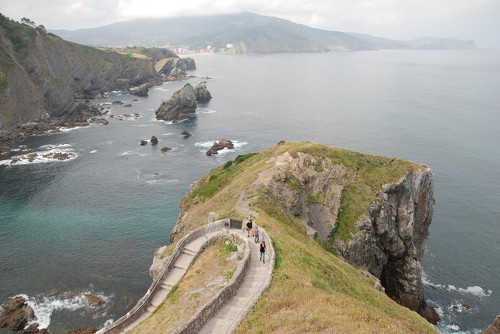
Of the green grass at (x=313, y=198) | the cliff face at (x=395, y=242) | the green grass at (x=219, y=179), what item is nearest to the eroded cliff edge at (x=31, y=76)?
the green grass at (x=219, y=179)

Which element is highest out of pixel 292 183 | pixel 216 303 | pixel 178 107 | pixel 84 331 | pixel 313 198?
pixel 216 303

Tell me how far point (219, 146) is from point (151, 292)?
8825 cm

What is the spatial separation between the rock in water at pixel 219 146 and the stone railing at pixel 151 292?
74.3 meters

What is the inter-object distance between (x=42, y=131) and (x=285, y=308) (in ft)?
436

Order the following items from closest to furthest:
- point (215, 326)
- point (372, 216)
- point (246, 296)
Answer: point (215, 326), point (246, 296), point (372, 216)

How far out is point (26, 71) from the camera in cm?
14738

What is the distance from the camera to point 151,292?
3133 centimetres

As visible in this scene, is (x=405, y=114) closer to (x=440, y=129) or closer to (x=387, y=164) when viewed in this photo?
(x=440, y=129)

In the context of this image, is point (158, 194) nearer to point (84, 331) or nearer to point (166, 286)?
point (84, 331)

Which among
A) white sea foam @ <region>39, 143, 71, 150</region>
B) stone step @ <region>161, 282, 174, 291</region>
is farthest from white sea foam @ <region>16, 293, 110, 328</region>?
white sea foam @ <region>39, 143, 71, 150</region>

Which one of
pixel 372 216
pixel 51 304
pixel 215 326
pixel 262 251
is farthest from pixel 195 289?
pixel 372 216

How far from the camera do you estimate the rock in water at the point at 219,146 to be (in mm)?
114238

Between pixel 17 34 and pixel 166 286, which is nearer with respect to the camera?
pixel 166 286

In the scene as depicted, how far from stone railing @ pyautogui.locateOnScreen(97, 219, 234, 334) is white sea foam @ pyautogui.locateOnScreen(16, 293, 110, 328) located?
22134 mm
